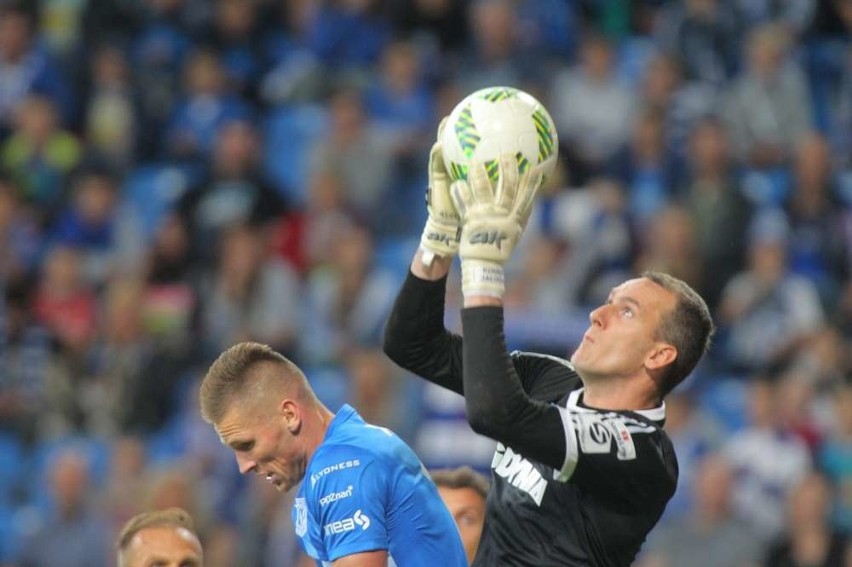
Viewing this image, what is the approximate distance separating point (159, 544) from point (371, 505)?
106cm

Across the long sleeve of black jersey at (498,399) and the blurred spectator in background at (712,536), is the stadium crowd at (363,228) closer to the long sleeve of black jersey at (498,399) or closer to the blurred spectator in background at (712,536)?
the blurred spectator in background at (712,536)

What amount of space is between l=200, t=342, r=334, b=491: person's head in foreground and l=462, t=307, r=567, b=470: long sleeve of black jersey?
0.68 meters

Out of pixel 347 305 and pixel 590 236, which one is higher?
pixel 590 236

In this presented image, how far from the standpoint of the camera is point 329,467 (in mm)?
4660

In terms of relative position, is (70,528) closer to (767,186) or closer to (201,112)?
(201,112)

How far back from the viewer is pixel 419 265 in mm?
4965

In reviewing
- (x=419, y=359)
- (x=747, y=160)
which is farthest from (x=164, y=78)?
(x=419, y=359)

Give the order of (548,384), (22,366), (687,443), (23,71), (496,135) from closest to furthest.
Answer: (496,135), (548,384), (687,443), (22,366), (23,71)

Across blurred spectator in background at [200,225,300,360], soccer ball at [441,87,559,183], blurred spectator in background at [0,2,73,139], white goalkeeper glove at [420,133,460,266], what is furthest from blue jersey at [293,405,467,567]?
blurred spectator in background at [0,2,73,139]

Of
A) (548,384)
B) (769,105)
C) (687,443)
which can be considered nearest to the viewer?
(548,384)

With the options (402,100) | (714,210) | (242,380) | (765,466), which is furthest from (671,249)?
(242,380)

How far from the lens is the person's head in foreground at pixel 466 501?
6023 mm

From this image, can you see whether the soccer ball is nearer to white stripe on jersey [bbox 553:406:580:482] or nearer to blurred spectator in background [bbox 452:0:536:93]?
white stripe on jersey [bbox 553:406:580:482]

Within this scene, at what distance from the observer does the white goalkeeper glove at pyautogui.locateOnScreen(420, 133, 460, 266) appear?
187 inches
